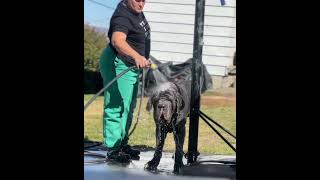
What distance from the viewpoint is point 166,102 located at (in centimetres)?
345

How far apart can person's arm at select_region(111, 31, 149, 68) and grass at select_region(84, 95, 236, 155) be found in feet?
0.71

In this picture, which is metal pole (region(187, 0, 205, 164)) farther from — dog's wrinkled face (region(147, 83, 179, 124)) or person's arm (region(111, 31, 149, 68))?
person's arm (region(111, 31, 149, 68))

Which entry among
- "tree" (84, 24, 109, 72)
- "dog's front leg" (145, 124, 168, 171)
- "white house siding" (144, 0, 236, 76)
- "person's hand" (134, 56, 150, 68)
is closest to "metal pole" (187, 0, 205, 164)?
"white house siding" (144, 0, 236, 76)

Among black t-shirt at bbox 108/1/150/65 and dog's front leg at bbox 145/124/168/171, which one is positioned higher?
black t-shirt at bbox 108/1/150/65

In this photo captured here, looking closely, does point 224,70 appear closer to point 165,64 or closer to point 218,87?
point 218,87

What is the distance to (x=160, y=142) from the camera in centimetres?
349

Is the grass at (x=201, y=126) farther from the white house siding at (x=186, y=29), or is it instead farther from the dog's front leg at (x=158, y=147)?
the white house siding at (x=186, y=29)

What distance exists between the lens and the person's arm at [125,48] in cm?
347

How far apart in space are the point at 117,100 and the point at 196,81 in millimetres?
467

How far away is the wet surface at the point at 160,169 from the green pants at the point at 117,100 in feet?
0.39

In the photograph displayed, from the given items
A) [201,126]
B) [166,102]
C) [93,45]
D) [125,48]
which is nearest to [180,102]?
[166,102]

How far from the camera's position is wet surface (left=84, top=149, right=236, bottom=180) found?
3.49 meters
